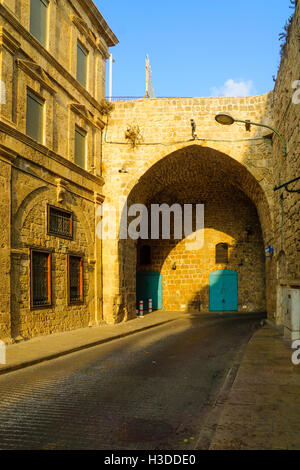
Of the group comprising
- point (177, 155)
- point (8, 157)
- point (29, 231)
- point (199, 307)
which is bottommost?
point (199, 307)

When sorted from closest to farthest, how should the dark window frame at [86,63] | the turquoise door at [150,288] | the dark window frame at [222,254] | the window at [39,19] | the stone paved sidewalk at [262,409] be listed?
the stone paved sidewalk at [262,409] → the window at [39,19] → the dark window frame at [86,63] → the dark window frame at [222,254] → the turquoise door at [150,288]

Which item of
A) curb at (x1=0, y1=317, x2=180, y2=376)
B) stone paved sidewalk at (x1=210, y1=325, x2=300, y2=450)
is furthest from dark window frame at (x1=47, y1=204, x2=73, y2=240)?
stone paved sidewalk at (x1=210, y1=325, x2=300, y2=450)

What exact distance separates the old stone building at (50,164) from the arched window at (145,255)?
890 centimetres

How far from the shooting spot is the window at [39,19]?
1207cm

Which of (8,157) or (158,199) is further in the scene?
(158,199)

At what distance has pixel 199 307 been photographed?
23.8 metres

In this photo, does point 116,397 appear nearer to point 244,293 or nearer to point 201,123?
point 201,123

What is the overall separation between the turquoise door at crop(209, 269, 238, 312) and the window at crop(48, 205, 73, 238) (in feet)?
38.6

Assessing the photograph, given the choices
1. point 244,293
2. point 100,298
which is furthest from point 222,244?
point 100,298

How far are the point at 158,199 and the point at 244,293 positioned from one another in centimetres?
683

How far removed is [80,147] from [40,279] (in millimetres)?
5432

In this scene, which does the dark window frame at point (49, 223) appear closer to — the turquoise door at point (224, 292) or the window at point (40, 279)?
the window at point (40, 279)

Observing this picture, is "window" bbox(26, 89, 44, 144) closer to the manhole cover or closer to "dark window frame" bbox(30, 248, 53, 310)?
"dark window frame" bbox(30, 248, 53, 310)

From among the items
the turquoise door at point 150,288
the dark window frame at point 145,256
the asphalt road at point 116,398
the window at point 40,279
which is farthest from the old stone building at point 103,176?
the asphalt road at point 116,398
